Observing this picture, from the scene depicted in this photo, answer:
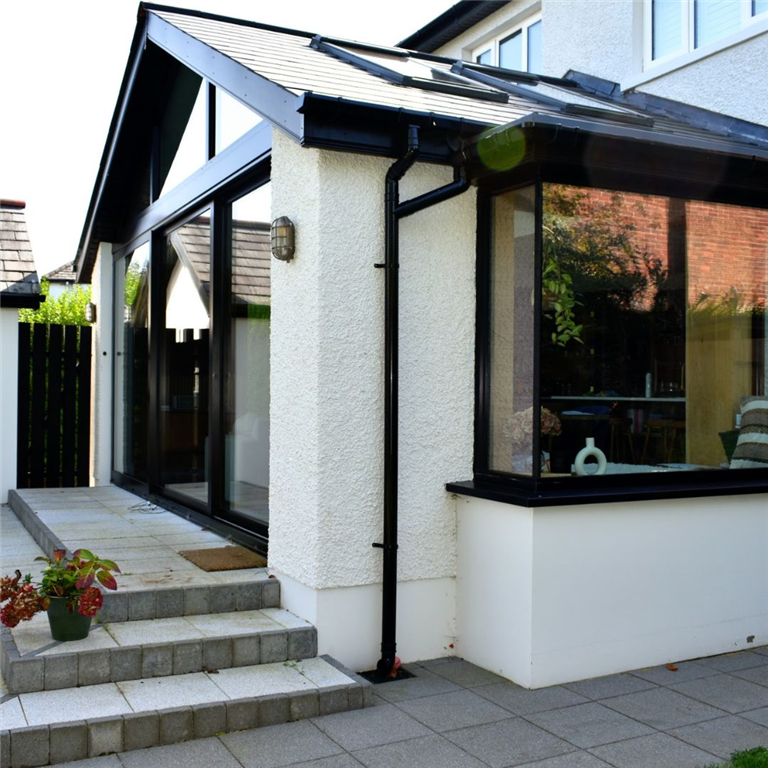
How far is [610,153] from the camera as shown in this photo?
17.1 ft

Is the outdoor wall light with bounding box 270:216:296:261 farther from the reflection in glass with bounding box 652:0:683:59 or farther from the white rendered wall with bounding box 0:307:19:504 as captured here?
the white rendered wall with bounding box 0:307:19:504

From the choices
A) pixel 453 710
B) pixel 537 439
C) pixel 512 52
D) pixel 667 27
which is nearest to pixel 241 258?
pixel 537 439

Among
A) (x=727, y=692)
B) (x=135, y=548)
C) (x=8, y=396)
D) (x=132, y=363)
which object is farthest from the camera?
(x=8, y=396)

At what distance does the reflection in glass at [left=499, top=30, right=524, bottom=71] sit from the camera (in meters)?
12.3

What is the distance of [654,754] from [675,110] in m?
6.29

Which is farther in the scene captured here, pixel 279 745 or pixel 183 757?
pixel 279 745

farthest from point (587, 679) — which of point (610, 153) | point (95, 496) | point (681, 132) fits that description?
point (95, 496)

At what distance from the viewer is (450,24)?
12664mm

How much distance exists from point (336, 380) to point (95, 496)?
5.03m

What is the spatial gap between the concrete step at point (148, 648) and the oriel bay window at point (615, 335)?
1.59 m

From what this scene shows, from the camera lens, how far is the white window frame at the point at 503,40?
12.1m

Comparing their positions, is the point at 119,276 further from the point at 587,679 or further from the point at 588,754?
the point at 588,754

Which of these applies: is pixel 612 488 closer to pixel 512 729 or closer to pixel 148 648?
pixel 512 729

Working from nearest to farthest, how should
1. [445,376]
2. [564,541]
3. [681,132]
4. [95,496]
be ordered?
[564,541] → [445,376] → [681,132] → [95,496]
